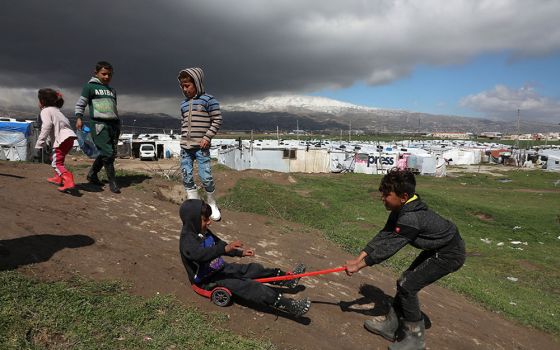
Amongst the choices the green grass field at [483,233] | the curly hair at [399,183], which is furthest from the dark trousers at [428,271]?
the green grass field at [483,233]

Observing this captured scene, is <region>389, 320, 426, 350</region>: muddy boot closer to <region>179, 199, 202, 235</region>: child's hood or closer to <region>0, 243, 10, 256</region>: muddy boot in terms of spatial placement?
<region>179, 199, 202, 235</region>: child's hood

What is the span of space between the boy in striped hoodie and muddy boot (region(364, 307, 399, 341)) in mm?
3995

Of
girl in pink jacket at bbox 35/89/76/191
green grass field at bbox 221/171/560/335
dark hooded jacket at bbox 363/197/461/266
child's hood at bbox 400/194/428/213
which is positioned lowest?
green grass field at bbox 221/171/560/335

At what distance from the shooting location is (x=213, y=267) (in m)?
4.35

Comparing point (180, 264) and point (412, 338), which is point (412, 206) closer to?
point (412, 338)

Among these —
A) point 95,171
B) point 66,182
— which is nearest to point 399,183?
point 66,182

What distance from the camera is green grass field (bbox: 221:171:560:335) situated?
7.81 meters

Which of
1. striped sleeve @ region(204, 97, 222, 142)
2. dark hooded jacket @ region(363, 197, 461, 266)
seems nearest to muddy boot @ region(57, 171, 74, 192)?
striped sleeve @ region(204, 97, 222, 142)

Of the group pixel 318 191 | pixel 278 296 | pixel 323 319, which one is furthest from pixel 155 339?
pixel 318 191

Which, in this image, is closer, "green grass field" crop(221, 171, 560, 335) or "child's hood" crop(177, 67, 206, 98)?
"child's hood" crop(177, 67, 206, 98)

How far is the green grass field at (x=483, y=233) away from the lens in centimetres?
781

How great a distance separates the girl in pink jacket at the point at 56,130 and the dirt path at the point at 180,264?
404 millimetres

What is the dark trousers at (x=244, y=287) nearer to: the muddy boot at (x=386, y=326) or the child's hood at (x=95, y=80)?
the muddy boot at (x=386, y=326)

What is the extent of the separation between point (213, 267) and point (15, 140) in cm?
2432
